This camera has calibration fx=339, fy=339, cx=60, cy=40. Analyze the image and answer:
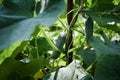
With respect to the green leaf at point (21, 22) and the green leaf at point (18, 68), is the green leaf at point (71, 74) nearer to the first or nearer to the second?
the green leaf at point (18, 68)

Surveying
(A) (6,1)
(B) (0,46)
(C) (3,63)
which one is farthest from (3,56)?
(B) (0,46)

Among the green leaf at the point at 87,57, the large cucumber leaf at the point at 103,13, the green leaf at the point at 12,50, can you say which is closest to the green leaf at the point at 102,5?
the large cucumber leaf at the point at 103,13

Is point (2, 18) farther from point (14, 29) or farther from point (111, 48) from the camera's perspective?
point (111, 48)

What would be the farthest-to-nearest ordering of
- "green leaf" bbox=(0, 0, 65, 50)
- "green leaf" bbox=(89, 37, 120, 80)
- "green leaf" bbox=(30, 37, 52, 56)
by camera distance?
1. "green leaf" bbox=(30, 37, 52, 56)
2. "green leaf" bbox=(89, 37, 120, 80)
3. "green leaf" bbox=(0, 0, 65, 50)

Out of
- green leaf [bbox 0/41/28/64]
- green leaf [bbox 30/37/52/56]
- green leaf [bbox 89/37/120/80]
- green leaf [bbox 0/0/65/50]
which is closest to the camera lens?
green leaf [bbox 0/0/65/50]

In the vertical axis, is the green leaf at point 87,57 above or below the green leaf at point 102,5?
below

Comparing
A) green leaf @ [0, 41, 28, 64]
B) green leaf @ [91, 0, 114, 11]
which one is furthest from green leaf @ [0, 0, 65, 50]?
green leaf @ [91, 0, 114, 11]

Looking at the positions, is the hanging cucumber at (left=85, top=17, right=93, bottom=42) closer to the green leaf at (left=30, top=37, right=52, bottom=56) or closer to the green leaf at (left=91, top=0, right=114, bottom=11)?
the green leaf at (left=91, top=0, right=114, bottom=11)
